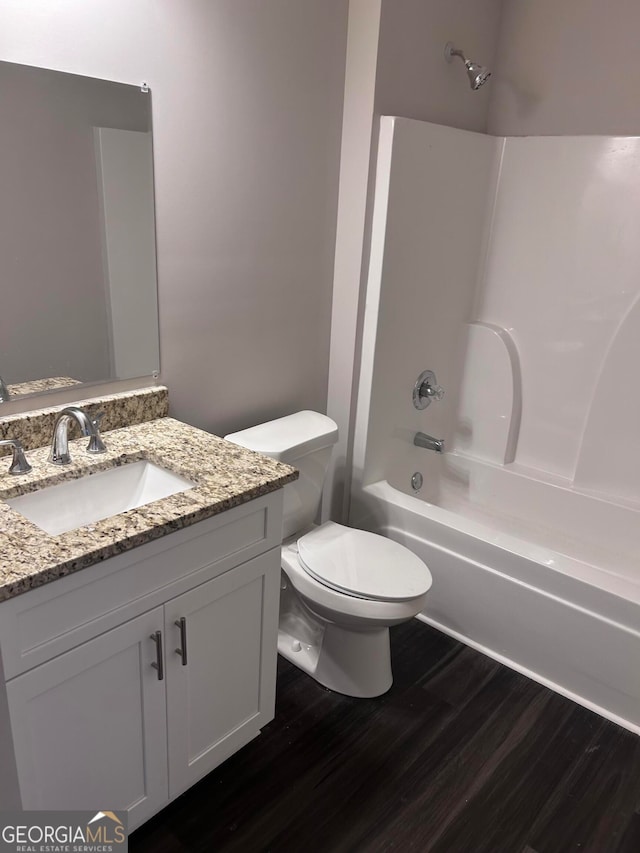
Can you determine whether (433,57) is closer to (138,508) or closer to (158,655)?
(138,508)

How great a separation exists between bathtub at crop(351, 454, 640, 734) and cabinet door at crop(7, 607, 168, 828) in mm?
1171

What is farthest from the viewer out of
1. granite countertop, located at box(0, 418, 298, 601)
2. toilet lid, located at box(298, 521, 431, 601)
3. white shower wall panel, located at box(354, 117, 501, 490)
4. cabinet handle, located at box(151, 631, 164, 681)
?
white shower wall panel, located at box(354, 117, 501, 490)

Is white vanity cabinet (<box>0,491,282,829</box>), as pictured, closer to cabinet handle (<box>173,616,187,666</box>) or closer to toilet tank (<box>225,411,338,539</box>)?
cabinet handle (<box>173,616,187,666</box>)

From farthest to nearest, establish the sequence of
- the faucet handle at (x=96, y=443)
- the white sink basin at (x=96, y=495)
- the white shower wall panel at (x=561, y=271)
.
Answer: the white shower wall panel at (x=561, y=271)
the faucet handle at (x=96, y=443)
the white sink basin at (x=96, y=495)

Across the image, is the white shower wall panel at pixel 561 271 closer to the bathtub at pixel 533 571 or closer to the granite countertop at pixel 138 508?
the bathtub at pixel 533 571

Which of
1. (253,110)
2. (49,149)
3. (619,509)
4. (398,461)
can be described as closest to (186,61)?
(253,110)

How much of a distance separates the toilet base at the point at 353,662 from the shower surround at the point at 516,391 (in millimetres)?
410

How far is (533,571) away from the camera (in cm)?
206

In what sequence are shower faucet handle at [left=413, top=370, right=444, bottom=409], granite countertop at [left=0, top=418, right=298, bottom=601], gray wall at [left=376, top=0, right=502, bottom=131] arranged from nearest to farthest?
granite countertop at [left=0, top=418, right=298, bottom=601] → gray wall at [left=376, top=0, right=502, bottom=131] → shower faucet handle at [left=413, top=370, right=444, bottom=409]

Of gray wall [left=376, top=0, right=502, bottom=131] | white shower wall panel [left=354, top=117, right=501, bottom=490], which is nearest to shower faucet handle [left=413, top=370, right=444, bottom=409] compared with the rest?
white shower wall panel [left=354, top=117, right=501, bottom=490]

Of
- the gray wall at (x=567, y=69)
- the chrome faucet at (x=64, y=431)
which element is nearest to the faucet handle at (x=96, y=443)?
the chrome faucet at (x=64, y=431)

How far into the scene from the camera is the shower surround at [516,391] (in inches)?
82.0

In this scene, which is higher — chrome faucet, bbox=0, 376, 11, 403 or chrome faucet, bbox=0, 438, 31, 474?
chrome faucet, bbox=0, 376, 11, 403

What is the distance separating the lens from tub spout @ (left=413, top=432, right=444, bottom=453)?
103 inches
